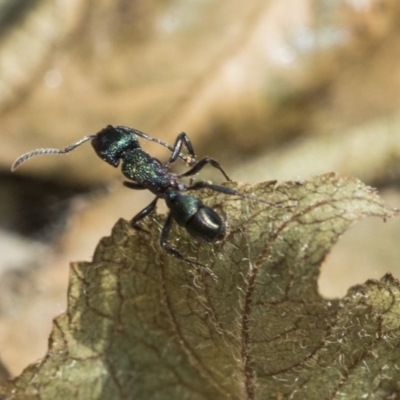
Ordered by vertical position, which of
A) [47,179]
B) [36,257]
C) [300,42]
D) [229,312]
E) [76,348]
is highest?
[300,42]

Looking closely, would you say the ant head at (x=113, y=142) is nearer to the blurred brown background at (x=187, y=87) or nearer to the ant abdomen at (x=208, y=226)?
the blurred brown background at (x=187, y=87)

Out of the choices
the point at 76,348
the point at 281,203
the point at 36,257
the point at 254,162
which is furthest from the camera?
the point at 254,162

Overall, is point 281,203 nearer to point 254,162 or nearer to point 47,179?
point 254,162

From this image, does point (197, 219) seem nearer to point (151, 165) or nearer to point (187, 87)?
point (151, 165)

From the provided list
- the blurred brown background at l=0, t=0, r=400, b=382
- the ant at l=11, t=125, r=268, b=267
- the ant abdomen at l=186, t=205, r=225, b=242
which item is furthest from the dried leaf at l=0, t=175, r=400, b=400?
the blurred brown background at l=0, t=0, r=400, b=382

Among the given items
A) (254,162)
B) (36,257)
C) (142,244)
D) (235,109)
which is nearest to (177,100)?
(235,109)

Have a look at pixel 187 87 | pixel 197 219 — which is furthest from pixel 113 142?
pixel 197 219

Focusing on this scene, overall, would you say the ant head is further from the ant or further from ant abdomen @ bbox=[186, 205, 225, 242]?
ant abdomen @ bbox=[186, 205, 225, 242]
